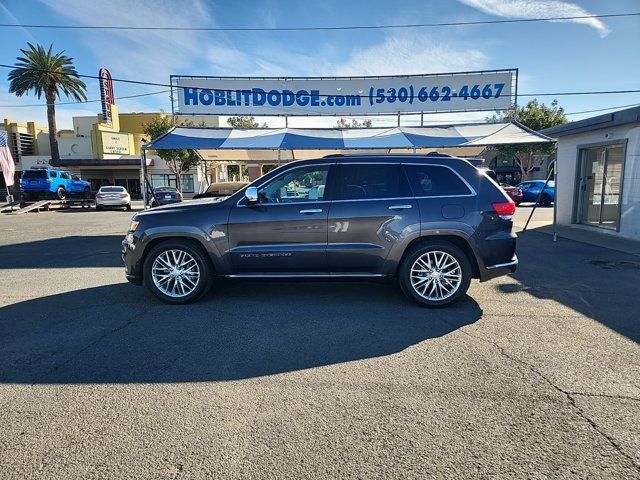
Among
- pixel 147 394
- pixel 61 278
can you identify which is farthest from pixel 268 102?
pixel 147 394

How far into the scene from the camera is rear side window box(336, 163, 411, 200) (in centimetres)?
528

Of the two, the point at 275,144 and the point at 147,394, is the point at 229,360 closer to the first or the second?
the point at 147,394

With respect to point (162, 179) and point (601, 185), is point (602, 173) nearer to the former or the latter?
point (601, 185)

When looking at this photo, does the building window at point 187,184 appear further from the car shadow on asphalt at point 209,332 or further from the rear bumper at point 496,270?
the rear bumper at point 496,270

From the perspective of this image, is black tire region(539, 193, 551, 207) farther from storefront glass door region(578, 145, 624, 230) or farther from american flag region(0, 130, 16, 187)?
american flag region(0, 130, 16, 187)

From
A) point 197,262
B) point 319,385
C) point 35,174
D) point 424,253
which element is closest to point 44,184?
point 35,174

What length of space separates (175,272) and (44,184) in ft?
88.6

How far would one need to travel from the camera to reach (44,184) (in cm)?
2664

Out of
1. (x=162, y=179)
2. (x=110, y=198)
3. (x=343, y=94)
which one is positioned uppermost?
(x=343, y=94)

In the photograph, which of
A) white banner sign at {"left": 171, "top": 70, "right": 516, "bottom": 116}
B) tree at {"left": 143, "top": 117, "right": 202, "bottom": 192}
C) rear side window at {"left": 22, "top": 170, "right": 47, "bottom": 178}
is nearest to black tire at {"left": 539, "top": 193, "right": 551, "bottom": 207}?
white banner sign at {"left": 171, "top": 70, "right": 516, "bottom": 116}

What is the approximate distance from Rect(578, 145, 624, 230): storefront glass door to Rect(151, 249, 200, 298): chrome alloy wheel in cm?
1157

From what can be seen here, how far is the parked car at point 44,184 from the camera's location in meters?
26.4

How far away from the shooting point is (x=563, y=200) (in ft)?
47.0

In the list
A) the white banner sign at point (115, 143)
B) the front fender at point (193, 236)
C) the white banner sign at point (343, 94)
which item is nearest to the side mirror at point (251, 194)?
the front fender at point (193, 236)
